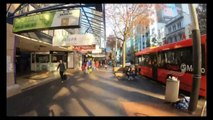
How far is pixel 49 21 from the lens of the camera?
38.1 ft

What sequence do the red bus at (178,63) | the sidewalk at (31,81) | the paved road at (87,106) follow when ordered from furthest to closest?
the sidewalk at (31,81)
the red bus at (178,63)
the paved road at (87,106)

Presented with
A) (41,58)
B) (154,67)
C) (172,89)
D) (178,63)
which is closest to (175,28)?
(41,58)

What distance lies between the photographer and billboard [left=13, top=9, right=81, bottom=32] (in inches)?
439

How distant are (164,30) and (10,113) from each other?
197 ft

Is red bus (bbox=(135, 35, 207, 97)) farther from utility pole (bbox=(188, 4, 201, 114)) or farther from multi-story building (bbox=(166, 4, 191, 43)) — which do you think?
multi-story building (bbox=(166, 4, 191, 43))

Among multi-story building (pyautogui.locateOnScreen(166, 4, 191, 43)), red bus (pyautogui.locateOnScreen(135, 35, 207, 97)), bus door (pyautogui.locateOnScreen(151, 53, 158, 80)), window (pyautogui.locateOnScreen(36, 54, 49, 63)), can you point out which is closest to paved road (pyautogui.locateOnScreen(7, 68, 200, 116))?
red bus (pyautogui.locateOnScreen(135, 35, 207, 97))

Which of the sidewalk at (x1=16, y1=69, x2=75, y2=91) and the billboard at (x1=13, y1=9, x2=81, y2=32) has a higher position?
the billboard at (x1=13, y1=9, x2=81, y2=32)

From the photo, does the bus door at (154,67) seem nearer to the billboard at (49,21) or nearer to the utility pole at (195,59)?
the billboard at (49,21)

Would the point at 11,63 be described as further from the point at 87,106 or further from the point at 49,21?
the point at 87,106

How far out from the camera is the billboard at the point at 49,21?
1114 cm

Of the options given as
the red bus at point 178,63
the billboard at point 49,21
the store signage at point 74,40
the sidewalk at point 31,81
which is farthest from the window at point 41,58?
the billboard at point 49,21

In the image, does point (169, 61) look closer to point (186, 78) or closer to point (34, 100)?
point (186, 78)

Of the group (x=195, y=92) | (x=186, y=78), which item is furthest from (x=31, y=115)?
(x=186, y=78)

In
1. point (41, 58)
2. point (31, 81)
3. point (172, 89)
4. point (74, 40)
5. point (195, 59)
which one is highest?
point (74, 40)
